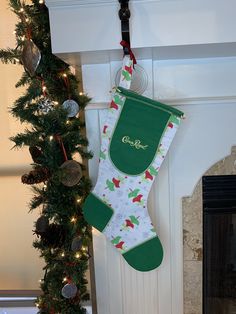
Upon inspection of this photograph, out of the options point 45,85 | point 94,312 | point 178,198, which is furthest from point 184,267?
point 45,85

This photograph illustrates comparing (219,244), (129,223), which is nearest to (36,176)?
(129,223)

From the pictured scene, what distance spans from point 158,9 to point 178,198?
71 cm

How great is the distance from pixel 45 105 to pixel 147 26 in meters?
0.42

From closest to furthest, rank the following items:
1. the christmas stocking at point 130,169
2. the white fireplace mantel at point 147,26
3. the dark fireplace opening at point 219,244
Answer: the white fireplace mantel at point 147,26
the christmas stocking at point 130,169
the dark fireplace opening at point 219,244

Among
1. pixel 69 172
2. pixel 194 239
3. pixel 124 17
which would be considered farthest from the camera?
pixel 194 239

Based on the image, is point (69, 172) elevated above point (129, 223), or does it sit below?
above

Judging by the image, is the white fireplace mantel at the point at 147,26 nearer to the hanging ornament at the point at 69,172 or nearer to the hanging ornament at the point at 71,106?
the hanging ornament at the point at 71,106

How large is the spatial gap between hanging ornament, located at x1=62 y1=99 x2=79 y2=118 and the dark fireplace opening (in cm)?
57

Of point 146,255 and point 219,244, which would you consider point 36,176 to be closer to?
point 146,255

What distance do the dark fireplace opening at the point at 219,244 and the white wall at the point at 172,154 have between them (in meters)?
0.11

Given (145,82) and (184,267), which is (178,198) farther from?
(145,82)

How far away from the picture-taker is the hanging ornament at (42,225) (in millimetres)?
1169

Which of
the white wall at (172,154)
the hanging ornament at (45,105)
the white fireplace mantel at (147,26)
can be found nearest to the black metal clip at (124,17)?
the white fireplace mantel at (147,26)

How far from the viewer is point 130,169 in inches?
45.6
